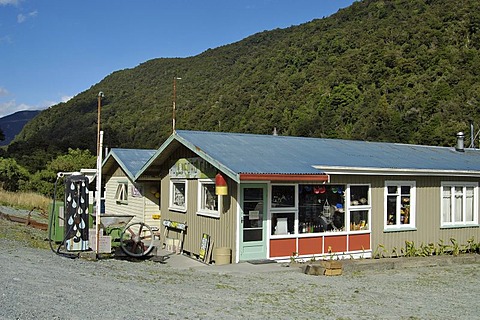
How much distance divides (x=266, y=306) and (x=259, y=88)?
192 ft

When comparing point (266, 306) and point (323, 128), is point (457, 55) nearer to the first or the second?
point (323, 128)

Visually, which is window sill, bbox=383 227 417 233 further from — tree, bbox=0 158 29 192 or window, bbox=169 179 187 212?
tree, bbox=0 158 29 192

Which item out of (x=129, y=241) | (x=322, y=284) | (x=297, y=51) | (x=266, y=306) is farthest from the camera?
(x=297, y=51)

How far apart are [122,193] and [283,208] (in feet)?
31.6

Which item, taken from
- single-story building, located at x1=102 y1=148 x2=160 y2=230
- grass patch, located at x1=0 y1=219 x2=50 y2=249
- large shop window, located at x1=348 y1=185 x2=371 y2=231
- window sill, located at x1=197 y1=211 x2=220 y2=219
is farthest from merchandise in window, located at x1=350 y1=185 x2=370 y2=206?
grass patch, located at x1=0 y1=219 x2=50 y2=249

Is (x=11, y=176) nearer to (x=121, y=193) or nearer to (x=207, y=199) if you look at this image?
(x=121, y=193)

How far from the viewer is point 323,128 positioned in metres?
51.8

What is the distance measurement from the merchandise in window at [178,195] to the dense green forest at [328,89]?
29.2m

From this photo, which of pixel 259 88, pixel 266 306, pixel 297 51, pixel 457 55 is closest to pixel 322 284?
pixel 266 306

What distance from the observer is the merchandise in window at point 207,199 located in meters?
14.1

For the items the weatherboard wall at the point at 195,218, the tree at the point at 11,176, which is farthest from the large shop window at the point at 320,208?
the tree at the point at 11,176

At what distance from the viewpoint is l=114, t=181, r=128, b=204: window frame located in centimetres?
2077

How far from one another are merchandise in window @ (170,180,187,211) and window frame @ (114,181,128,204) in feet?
14.9

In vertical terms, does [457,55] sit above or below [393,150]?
above
